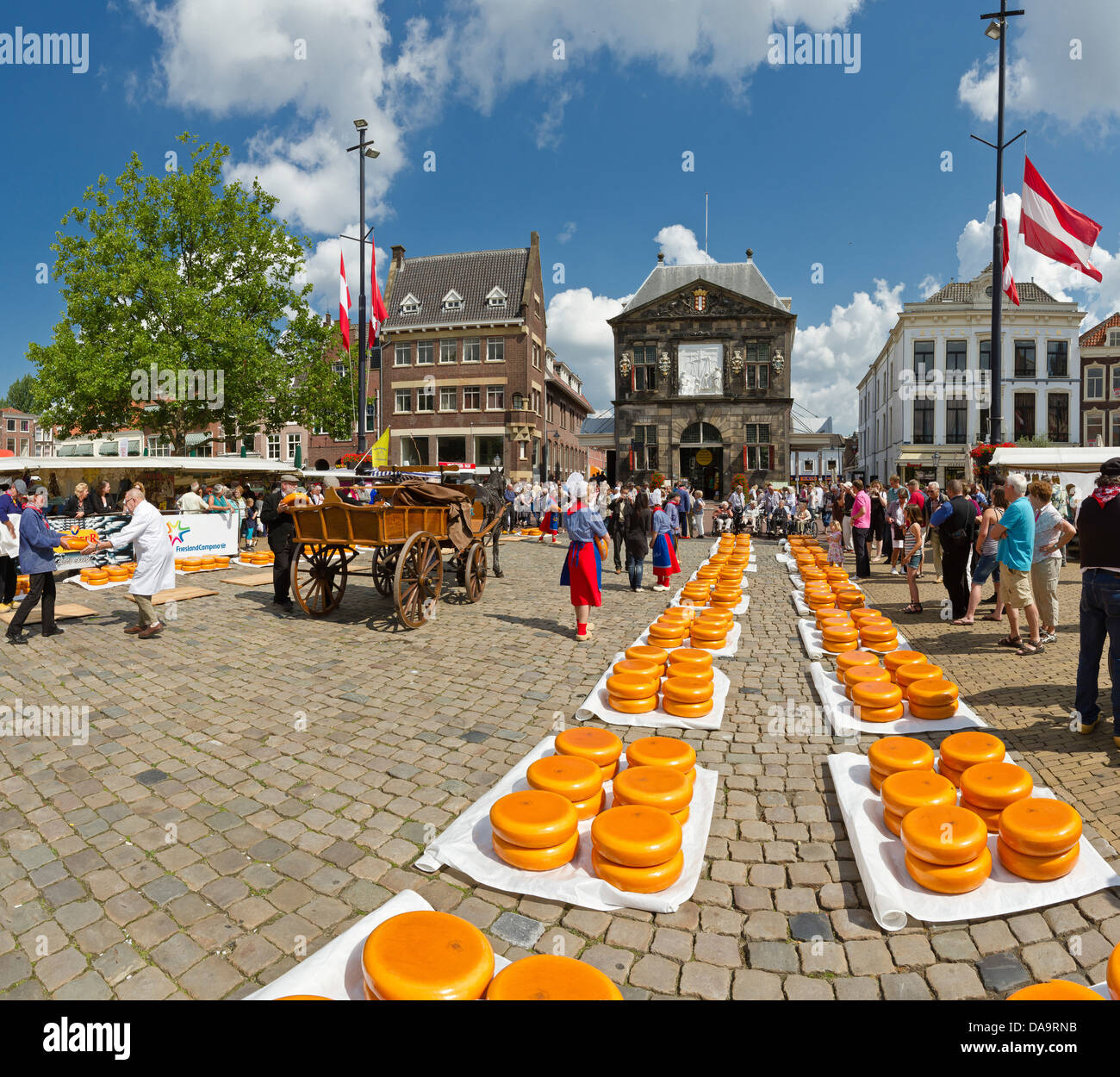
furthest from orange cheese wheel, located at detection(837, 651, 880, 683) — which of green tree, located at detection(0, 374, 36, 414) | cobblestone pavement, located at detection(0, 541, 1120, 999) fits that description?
green tree, located at detection(0, 374, 36, 414)

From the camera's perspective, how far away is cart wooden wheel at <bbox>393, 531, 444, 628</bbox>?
8.60m

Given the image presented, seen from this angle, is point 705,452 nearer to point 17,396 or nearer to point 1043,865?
point 1043,865

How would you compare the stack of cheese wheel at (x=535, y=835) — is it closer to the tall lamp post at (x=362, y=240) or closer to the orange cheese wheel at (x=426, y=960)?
the orange cheese wheel at (x=426, y=960)

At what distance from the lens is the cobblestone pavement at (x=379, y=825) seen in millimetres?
2816

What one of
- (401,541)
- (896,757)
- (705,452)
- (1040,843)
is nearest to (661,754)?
(896,757)

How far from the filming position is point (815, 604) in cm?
977

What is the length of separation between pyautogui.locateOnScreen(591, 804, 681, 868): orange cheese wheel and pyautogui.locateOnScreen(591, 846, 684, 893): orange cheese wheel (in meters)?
0.02

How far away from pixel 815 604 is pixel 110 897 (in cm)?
893

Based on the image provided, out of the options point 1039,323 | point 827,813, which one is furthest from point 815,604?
point 1039,323

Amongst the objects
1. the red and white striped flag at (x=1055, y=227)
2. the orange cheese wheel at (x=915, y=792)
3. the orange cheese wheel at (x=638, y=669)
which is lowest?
the orange cheese wheel at (x=915, y=792)

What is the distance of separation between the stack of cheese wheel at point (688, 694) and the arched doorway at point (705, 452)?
140 feet

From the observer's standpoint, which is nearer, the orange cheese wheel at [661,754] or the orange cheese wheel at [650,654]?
the orange cheese wheel at [661,754]

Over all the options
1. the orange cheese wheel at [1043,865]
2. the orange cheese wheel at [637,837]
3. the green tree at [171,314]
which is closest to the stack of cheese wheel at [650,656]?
the orange cheese wheel at [637,837]
